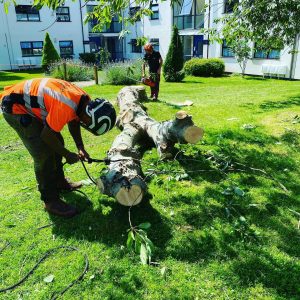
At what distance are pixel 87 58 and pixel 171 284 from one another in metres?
29.1

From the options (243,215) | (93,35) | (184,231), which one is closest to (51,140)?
(184,231)

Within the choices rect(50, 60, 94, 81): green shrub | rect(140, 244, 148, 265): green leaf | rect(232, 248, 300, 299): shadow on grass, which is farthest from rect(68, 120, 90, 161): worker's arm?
rect(50, 60, 94, 81): green shrub

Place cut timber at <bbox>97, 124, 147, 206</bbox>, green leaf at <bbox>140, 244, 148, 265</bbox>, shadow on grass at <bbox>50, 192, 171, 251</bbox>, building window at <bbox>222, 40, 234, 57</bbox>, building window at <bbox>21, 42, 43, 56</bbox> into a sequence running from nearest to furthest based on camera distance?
green leaf at <bbox>140, 244, 148, 265</bbox>, shadow on grass at <bbox>50, 192, 171, 251</bbox>, cut timber at <bbox>97, 124, 147, 206</bbox>, building window at <bbox>222, 40, 234, 57</bbox>, building window at <bbox>21, 42, 43, 56</bbox>

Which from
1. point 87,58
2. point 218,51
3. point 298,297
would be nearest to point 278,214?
point 298,297

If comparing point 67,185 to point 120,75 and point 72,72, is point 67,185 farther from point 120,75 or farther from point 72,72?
point 72,72

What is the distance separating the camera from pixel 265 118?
7.72 metres

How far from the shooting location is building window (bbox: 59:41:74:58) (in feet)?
99.1

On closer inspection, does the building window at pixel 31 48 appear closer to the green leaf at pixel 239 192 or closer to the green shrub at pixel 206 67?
the green shrub at pixel 206 67

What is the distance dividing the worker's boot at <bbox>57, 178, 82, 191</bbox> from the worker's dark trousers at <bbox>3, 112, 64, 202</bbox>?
1.46ft

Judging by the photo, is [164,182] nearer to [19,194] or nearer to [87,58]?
[19,194]

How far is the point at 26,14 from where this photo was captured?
27734 mm

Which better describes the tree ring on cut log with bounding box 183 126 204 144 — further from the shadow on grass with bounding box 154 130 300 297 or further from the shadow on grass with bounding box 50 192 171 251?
the shadow on grass with bounding box 50 192 171 251

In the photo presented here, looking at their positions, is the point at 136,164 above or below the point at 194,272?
above

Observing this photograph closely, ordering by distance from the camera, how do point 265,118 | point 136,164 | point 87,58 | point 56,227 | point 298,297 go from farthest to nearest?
point 87,58 → point 265,118 → point 136,164 → point 56,227 → point 298,297
